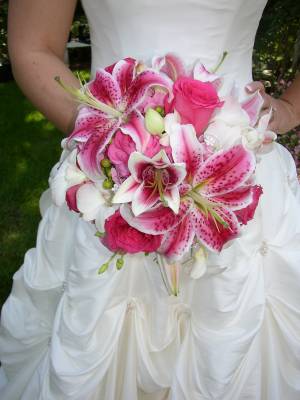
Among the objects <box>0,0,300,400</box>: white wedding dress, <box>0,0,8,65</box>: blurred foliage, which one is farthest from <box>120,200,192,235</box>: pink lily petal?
<box>0,0,8,65</box>: blurred foliage

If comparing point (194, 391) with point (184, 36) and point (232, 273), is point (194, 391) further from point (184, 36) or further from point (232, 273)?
point (184, 36)

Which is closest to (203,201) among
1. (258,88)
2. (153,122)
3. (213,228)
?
(213,228)

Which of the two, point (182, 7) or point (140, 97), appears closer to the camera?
point (140, 97)

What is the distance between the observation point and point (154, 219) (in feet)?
2.69

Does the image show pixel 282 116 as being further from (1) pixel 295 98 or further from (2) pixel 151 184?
(2) pixel 151 184

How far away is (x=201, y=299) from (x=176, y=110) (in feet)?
1.86

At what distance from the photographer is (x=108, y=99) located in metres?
0.89

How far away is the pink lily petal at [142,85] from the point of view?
0.84 meters

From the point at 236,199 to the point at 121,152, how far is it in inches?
8.9

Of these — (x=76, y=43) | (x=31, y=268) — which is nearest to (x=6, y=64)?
(x=76, y=43)

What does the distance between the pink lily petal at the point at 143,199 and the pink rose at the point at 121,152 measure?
0.18ft

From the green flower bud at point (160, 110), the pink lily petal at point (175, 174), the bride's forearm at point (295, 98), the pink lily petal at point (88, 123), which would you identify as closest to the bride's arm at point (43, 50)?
the pink lily petal at point (88, 123)

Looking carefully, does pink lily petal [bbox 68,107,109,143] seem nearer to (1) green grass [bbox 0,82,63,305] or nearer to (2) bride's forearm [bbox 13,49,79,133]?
(2) bride's forearm [bbox 13,49,79,133]

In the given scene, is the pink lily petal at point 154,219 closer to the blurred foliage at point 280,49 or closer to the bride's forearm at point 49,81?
the bride's forearm at point 49,81
